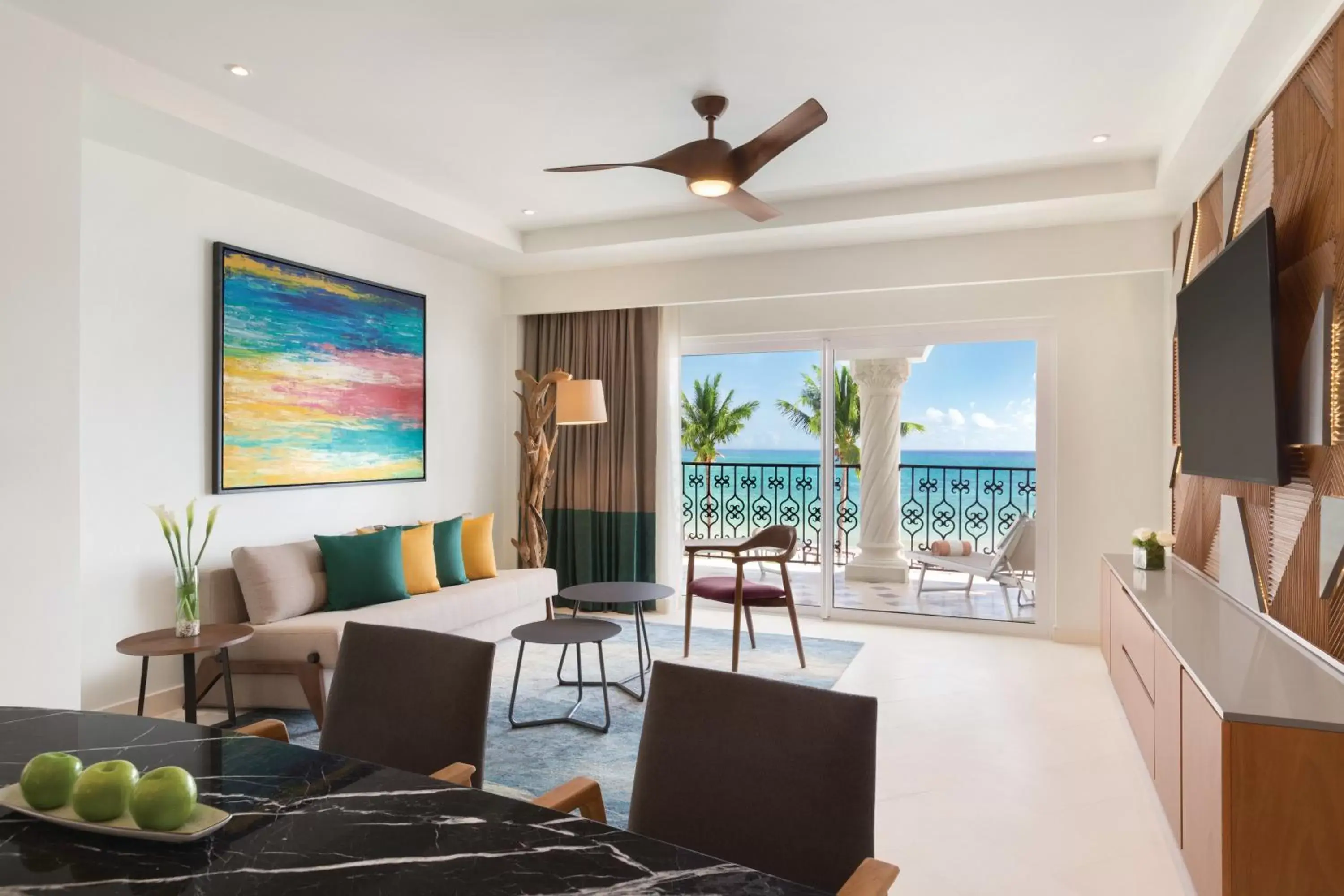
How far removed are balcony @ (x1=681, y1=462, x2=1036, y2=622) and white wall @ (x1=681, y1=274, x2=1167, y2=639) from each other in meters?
0.31

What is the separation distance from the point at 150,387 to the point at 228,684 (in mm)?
1431

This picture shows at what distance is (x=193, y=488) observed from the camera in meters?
3.99

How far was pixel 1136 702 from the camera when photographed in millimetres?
3100

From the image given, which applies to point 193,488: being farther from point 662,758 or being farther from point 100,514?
point 662,758

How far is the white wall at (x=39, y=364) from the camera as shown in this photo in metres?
2.71

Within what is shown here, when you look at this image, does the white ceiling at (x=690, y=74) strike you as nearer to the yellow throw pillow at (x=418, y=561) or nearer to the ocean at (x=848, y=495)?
the ocean at (x=848, y=495)

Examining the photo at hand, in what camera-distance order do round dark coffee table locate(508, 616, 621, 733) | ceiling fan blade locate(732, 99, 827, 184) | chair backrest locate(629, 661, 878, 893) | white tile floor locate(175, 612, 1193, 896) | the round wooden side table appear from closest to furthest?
chair backrest locate(629, 661, 878, 893), white tile floor locate(175, 612, 1193, 896), ceiling fan blade locate(732, 99, 827, 184), the round wooden side table, round dark coffee table locate(508, 616, 621, 733)

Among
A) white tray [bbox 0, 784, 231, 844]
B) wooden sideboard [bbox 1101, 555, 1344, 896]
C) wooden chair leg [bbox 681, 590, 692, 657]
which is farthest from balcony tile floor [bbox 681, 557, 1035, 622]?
white tray [bbox 0, 784, 231, 844]

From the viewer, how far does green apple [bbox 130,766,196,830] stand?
3.57 feet

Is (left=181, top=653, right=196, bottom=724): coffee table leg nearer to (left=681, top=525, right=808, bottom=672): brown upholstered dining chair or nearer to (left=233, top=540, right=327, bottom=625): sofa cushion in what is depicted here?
(left=233, top=540, right=327, bottom=625): sofa cushion

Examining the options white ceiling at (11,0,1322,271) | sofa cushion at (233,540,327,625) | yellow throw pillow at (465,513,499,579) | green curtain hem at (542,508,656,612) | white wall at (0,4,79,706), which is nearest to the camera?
white wall at (0,4,79,706)

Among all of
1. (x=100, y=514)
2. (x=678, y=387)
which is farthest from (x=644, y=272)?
(x=100, y=514)

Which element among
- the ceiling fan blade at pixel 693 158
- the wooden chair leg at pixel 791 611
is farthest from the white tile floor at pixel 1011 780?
the ceiling fan blade at pixel 693 158

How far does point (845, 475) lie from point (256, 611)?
12.8 feet
